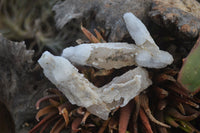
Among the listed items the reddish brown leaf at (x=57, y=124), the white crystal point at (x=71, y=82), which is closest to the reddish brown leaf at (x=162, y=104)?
the white crystal point at (x=71, y=82)

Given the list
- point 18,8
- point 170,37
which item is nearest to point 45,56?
point 170,37

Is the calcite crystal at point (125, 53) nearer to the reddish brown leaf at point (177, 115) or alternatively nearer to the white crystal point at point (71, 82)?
the white crystal point at point (71, 82)

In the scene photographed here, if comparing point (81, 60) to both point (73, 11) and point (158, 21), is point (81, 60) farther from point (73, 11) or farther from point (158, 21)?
point (73, 11)

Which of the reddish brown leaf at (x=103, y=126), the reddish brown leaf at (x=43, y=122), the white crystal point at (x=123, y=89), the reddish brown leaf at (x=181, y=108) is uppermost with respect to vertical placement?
the white crystal point at (x=123, y=89)

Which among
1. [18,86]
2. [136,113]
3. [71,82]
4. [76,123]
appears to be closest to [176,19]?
[136,113]

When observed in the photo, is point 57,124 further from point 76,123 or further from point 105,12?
point 105,12

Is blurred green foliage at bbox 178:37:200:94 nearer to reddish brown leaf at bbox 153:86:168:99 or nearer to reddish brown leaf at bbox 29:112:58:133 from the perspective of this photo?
reddish brown leaf at bbox 153:86:168:99
